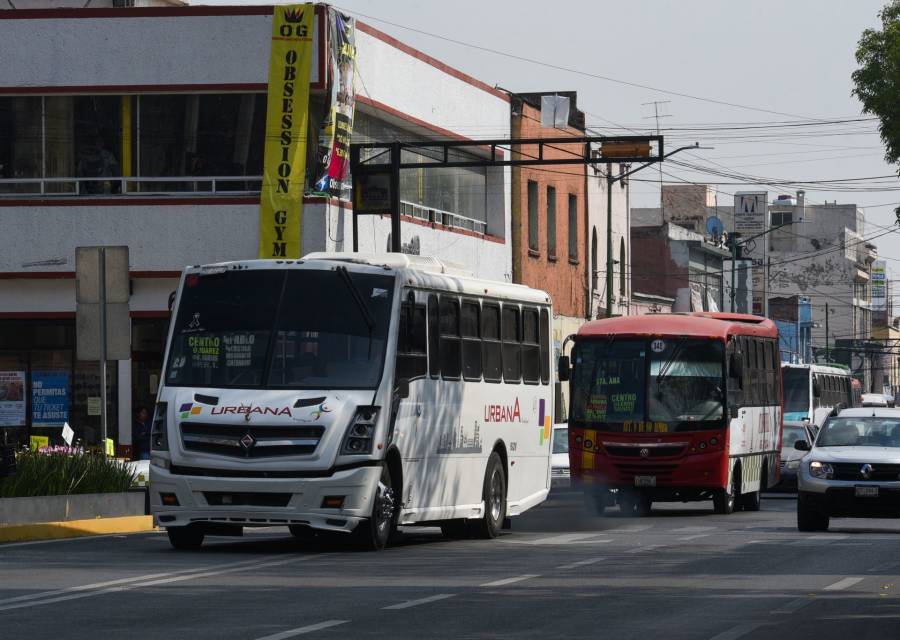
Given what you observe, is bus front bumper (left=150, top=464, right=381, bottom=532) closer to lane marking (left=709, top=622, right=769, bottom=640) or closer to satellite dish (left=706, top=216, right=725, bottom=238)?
lane marking (left=709, top=622, right=769, bottom=640)

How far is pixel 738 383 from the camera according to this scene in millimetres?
29859

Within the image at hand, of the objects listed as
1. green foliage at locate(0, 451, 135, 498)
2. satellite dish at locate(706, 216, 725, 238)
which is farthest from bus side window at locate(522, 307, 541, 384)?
satellite dish at locate(706, 216, 725, 238)

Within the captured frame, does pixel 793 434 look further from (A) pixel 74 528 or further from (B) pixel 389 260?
(B) pixel 389 260

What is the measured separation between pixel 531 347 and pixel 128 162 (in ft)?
48.5

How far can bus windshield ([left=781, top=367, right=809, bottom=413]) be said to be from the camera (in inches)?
2109

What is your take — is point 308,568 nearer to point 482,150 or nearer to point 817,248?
point 482,150

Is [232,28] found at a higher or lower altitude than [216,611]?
higher

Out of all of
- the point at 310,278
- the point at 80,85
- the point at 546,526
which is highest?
the point at 80,85

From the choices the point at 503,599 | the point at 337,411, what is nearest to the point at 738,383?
the point at 337,411

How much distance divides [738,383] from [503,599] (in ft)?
54.9

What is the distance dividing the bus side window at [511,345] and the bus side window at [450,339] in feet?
5.30

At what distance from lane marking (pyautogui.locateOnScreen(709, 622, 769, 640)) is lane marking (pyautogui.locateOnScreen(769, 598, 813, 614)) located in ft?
2.90

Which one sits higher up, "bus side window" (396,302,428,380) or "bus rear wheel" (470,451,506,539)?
"bus side window" (396,302,428,380)

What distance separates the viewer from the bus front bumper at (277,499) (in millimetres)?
17516
